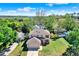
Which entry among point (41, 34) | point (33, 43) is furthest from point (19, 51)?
point (41, 34)

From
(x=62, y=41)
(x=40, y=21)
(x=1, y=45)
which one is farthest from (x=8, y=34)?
(x=62, y=41)

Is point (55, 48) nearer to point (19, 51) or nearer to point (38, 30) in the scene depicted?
point (38, 30)

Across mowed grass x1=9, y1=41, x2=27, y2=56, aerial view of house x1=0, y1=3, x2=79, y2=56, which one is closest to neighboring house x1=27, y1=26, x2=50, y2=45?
aerial view of house x1=0, y1=3, x2=79, y2=56

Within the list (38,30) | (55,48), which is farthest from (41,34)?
(55,48)

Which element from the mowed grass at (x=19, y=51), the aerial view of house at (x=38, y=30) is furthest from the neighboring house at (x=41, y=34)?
the mowed grass at (x=19, y=51)

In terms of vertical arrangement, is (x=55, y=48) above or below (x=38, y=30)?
below

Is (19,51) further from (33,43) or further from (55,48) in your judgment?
(55,48)
